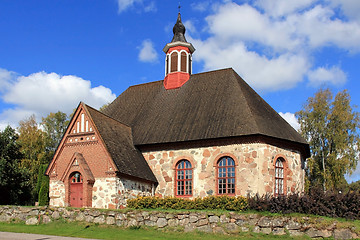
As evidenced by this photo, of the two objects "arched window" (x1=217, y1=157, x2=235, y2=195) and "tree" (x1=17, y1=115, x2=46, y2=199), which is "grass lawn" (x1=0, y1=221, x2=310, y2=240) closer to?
"arched window" (x1=217, y1=157, x2=235, y2=195)

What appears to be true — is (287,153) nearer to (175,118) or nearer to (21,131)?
(175,118)

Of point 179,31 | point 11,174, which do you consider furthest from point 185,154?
point 179,31

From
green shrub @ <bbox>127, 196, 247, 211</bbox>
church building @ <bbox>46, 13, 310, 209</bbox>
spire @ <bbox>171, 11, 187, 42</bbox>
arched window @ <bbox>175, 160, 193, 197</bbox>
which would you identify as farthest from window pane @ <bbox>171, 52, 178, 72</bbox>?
green shrub @ <bbox>127, 196, 247, 211</bbox>

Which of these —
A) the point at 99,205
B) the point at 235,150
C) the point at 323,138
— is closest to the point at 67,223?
the point at 99,205

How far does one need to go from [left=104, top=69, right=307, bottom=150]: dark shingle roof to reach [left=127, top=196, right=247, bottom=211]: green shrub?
14.9 ft

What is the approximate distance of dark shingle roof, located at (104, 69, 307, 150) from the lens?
82.4ft

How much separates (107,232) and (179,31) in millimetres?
22159

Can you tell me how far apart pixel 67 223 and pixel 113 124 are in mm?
8722

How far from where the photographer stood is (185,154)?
1032 inches

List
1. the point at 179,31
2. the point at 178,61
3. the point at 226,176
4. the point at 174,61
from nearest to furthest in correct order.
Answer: the point at 226,176
the point at 178,61
the point at 174,61
the point at 179,31

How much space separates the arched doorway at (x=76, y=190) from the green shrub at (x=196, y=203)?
3137 millimetres

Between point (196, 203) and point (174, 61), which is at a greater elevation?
point (174, 61)

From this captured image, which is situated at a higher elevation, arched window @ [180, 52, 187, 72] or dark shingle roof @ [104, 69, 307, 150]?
arched window @ [180, 52, 187, 72]

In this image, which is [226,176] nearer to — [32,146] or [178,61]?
[178,61]
